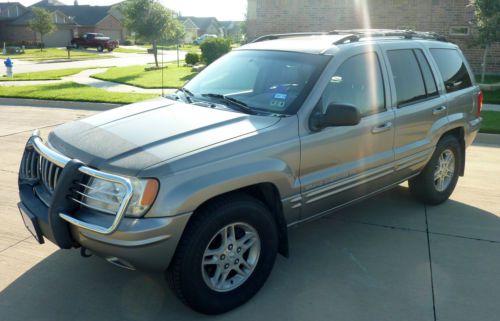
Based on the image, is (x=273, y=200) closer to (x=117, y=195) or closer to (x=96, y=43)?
(x=117, y=195)

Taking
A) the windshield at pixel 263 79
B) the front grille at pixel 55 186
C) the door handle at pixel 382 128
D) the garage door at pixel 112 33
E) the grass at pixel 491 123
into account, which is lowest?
the grass at pixel 491 123

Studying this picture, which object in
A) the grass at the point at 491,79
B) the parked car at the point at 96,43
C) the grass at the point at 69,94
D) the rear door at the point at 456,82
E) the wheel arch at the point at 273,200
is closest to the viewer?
the wheel arch at the point at 273,200

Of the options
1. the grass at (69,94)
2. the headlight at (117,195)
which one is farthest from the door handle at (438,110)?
the grass at (69,94)

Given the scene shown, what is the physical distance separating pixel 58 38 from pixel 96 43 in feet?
48.0

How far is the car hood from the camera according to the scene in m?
3.03

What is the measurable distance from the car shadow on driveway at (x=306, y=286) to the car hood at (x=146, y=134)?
108 centimetres

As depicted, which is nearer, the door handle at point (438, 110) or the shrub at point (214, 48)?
the door handle at point (438, 110)

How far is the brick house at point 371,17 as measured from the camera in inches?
733

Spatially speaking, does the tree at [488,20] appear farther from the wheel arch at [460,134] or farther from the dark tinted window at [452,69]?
the wheel arch at [460,134]

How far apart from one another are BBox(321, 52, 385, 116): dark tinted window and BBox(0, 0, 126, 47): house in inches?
2358

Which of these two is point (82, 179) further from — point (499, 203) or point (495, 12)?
point (495, 12)

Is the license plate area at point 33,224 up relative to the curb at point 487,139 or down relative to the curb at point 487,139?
up

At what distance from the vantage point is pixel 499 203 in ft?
18.3

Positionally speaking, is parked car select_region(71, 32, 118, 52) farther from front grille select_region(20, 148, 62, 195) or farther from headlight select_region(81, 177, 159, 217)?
headlight select_region(81, 177, 159, 217)
